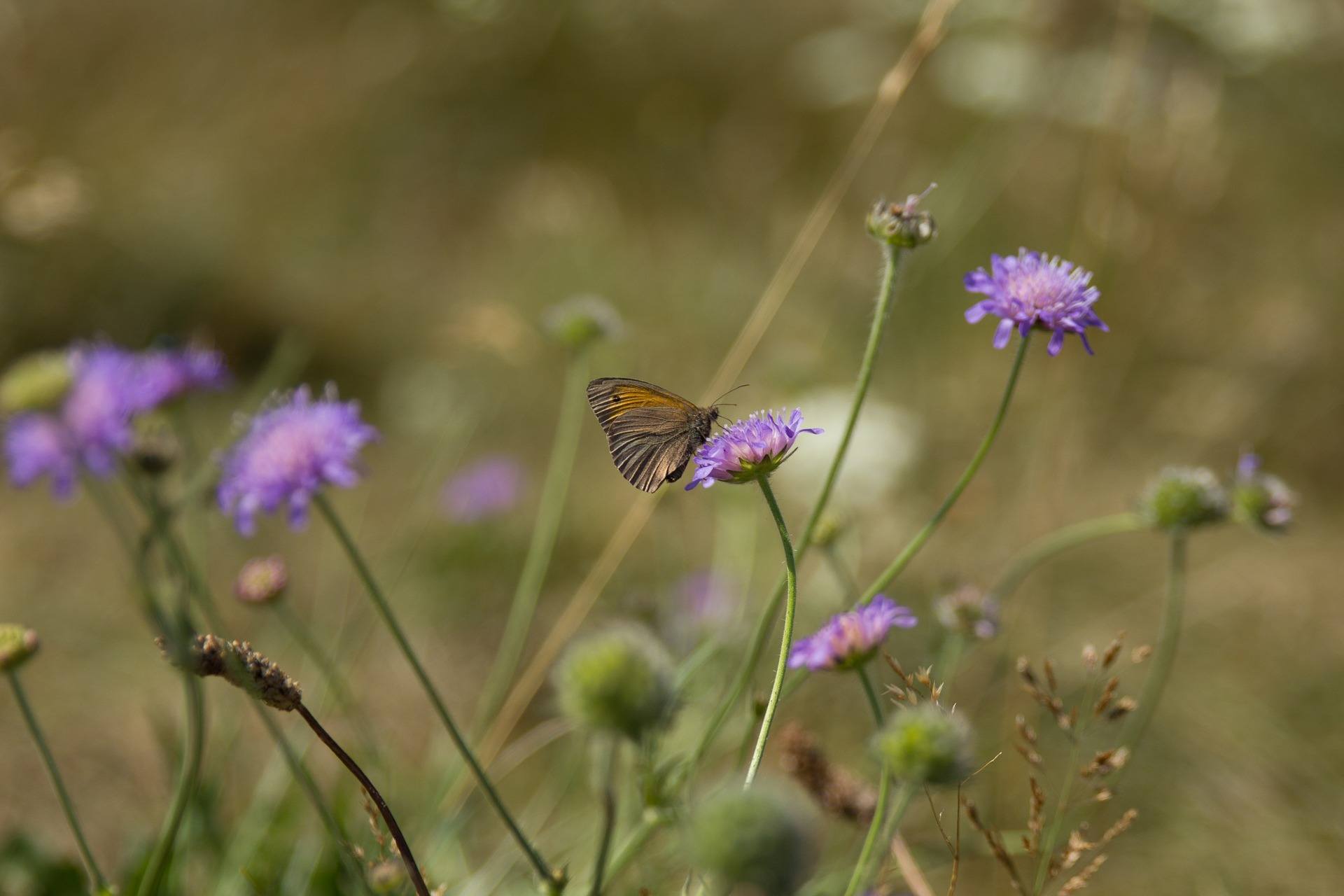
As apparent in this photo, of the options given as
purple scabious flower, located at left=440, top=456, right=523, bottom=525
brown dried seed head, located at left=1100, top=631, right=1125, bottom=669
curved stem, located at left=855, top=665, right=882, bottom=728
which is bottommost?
curved stem, located at left=855, top=665, right=882, bottom=728

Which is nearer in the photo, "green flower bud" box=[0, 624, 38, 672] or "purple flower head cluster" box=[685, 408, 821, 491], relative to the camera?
"purple flower head cluster" box=[685, 408, 821, 491]

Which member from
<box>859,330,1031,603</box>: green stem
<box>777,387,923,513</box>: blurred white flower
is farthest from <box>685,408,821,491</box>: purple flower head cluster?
<box>777,387,923,513</box>: blurred white flower

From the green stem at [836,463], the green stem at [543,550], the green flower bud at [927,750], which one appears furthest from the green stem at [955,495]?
the green stem at [543,550]

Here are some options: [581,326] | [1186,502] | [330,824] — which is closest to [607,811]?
[330,824]

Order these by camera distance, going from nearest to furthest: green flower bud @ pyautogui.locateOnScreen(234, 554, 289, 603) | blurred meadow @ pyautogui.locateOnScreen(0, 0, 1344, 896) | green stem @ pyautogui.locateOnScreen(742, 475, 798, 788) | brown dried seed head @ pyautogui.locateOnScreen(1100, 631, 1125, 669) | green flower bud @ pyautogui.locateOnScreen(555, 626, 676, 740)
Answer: green flower bud @ pyautogui.locateOnScreen(555, 626, 676, 740) → green stem @ pyautogui.locateOnScreen(742, 475, 798, 788) → brown dried seed head @ pyautogui.locateOnScreen(1100, 631, 1125, 669) → green flower bud @ pyautogui.locateOnScreen(234, 554, 289, 603) → blurred meadow @ pyautogui.locateOnScreen(0, 0, 1344, 896)

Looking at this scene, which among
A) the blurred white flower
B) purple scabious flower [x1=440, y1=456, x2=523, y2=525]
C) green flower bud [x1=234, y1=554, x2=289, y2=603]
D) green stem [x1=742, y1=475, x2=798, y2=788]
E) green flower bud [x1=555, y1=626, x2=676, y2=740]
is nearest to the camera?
green flower bud [x1=555, y1=626, x2=676, y2=740]

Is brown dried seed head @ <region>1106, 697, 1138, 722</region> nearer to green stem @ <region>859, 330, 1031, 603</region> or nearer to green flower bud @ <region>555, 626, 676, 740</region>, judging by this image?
green stem @ <region>859, 330, 1031, 603</region>
